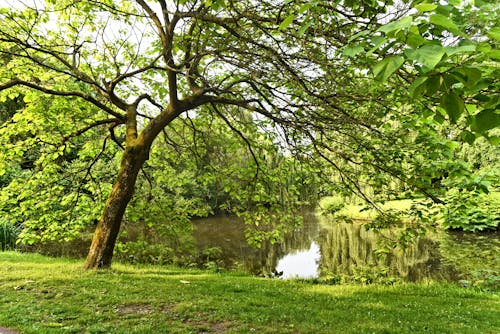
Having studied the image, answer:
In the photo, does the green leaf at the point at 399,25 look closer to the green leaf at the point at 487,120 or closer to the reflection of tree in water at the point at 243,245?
the green leaf at the point at 487,120

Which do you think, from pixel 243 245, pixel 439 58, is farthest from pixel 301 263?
pixel 439 58

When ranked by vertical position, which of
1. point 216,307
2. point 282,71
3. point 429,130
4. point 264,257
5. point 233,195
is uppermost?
point 282,71

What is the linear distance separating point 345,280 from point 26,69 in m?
10.2

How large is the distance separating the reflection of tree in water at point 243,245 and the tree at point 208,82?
228 inches

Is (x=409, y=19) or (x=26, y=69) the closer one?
(x=409, y=19)

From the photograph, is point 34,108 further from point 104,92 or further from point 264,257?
point 264,257

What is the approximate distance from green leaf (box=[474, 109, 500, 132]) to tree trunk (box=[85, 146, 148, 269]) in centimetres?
723

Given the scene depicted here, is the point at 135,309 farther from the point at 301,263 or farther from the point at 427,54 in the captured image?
the point at 301,263

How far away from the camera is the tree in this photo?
466 cm

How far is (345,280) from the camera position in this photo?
35.2 feet

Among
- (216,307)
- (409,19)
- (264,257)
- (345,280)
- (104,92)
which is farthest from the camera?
(264,257)

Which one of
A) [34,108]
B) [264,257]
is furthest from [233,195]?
[264,257]

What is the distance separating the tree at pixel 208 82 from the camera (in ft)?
15.3

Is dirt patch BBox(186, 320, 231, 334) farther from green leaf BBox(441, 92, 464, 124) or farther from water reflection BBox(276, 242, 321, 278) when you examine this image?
water reflection BBox(276, 242, 321, 278)
